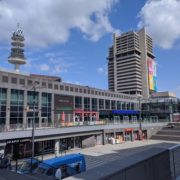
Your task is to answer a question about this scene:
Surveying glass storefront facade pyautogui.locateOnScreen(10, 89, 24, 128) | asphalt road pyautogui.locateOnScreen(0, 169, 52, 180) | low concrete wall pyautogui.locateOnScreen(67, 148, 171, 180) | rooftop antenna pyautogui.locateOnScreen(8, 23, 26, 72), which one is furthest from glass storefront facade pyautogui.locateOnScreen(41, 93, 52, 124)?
rooftop antenna pyautogui.locateOnScreen(8, 23, 26, 72)

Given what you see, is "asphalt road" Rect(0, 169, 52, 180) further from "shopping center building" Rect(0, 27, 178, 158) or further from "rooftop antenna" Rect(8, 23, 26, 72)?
"rooftop antenna" Rect(8, 23, 26, 72)

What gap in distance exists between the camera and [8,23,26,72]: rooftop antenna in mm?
87938

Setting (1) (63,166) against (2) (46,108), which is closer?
(1) (63,166)

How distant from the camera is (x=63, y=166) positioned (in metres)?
18.4

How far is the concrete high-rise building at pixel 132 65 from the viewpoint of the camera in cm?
14850

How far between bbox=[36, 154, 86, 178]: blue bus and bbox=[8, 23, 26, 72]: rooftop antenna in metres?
75.4

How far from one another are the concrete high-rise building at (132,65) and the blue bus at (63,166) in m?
130

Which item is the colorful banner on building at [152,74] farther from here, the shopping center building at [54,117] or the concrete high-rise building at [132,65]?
the shopping center building at [54,117]

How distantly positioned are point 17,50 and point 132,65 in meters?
83.1

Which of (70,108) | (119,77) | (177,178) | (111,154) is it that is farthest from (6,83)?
(119,77)

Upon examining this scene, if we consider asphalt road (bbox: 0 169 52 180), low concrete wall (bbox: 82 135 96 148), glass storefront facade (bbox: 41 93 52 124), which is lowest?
low concrete wall (bbox: 82 135 96 148)

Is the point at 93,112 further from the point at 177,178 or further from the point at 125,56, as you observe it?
the point at 125,56

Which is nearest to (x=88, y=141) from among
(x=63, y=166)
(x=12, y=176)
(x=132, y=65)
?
(x=63, y=166)

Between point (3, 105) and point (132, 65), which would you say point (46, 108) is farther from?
point (132, 65)
